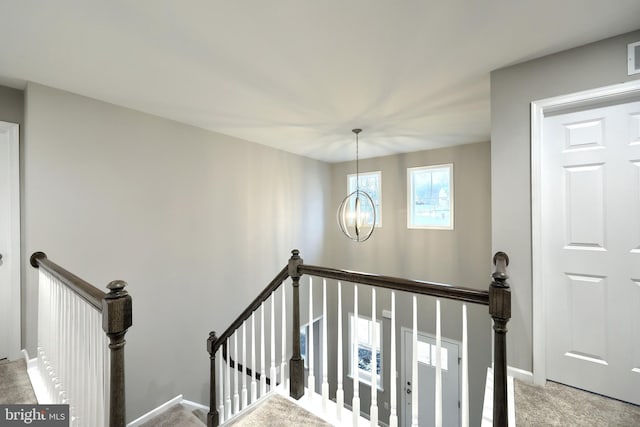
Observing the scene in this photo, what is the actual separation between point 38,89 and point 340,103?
261 centimetres

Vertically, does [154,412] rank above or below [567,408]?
below

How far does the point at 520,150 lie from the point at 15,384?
161 inches

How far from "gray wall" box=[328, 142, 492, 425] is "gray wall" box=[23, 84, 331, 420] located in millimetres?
2073

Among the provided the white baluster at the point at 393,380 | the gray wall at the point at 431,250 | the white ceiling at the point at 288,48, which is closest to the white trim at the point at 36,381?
the white baluster at the point at 393,380

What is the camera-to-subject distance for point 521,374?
1.90 m

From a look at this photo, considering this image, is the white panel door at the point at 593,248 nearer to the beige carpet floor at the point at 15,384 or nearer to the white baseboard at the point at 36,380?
the white baseboard at the point at 36,380

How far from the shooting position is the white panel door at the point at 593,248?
1687mm

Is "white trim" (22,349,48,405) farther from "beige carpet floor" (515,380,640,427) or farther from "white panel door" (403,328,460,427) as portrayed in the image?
"white panel door" (403,328,460,427)

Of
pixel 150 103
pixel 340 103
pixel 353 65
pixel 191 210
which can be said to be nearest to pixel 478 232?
pixel 340 103

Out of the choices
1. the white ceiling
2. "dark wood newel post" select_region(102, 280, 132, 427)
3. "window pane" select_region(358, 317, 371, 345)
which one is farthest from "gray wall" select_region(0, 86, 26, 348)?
"window pane" select_region(358, 317, 371, 345)

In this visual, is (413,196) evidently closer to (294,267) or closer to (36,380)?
(294,267)

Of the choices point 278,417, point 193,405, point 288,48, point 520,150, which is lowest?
point 193,405

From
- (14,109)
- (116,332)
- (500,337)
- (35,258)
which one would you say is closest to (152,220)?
(35,258)

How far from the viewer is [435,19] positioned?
1525 mm
